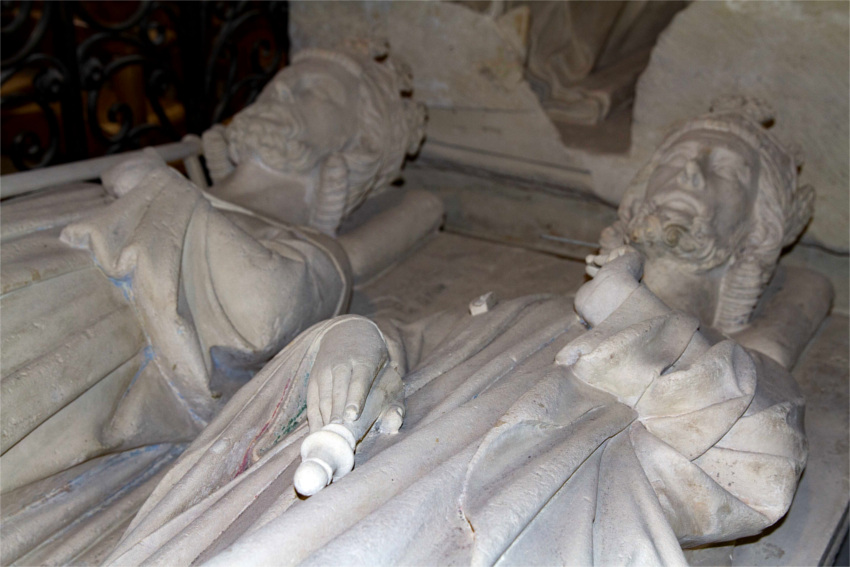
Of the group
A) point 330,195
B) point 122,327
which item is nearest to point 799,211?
point 330,195

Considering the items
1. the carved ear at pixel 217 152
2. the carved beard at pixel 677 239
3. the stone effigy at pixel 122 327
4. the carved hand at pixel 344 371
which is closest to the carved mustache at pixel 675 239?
the carved beard at pixel 677 239

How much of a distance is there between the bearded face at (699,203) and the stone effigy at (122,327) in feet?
3.35

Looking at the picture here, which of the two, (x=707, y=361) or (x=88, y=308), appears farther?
(x=88, y=308)

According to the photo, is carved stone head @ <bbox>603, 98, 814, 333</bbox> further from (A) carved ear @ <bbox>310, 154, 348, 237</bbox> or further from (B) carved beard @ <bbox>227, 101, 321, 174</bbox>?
(B) carved beard @ <bbox>227, 101, 321, 174</bbox>

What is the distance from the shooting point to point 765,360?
1955 millimetres

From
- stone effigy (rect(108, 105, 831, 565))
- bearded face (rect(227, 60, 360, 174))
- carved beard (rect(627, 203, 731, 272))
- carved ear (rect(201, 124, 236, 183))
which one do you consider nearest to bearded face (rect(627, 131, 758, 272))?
carved beard (rect(627, 203, 731, 272))

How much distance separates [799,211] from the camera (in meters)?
2.60

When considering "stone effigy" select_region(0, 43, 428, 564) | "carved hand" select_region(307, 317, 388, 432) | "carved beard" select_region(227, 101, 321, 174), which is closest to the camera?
"carved hand" select_region(307, 317, 388, 432)

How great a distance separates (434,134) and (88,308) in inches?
80.9

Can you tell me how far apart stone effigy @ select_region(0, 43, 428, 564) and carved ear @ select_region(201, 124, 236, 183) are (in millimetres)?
610

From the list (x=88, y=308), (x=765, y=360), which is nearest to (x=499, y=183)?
(x=765, y=360)

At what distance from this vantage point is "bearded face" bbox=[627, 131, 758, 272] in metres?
2.34

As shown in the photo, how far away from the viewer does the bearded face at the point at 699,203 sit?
234cm

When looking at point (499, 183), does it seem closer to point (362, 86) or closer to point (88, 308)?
point (362, 86)
